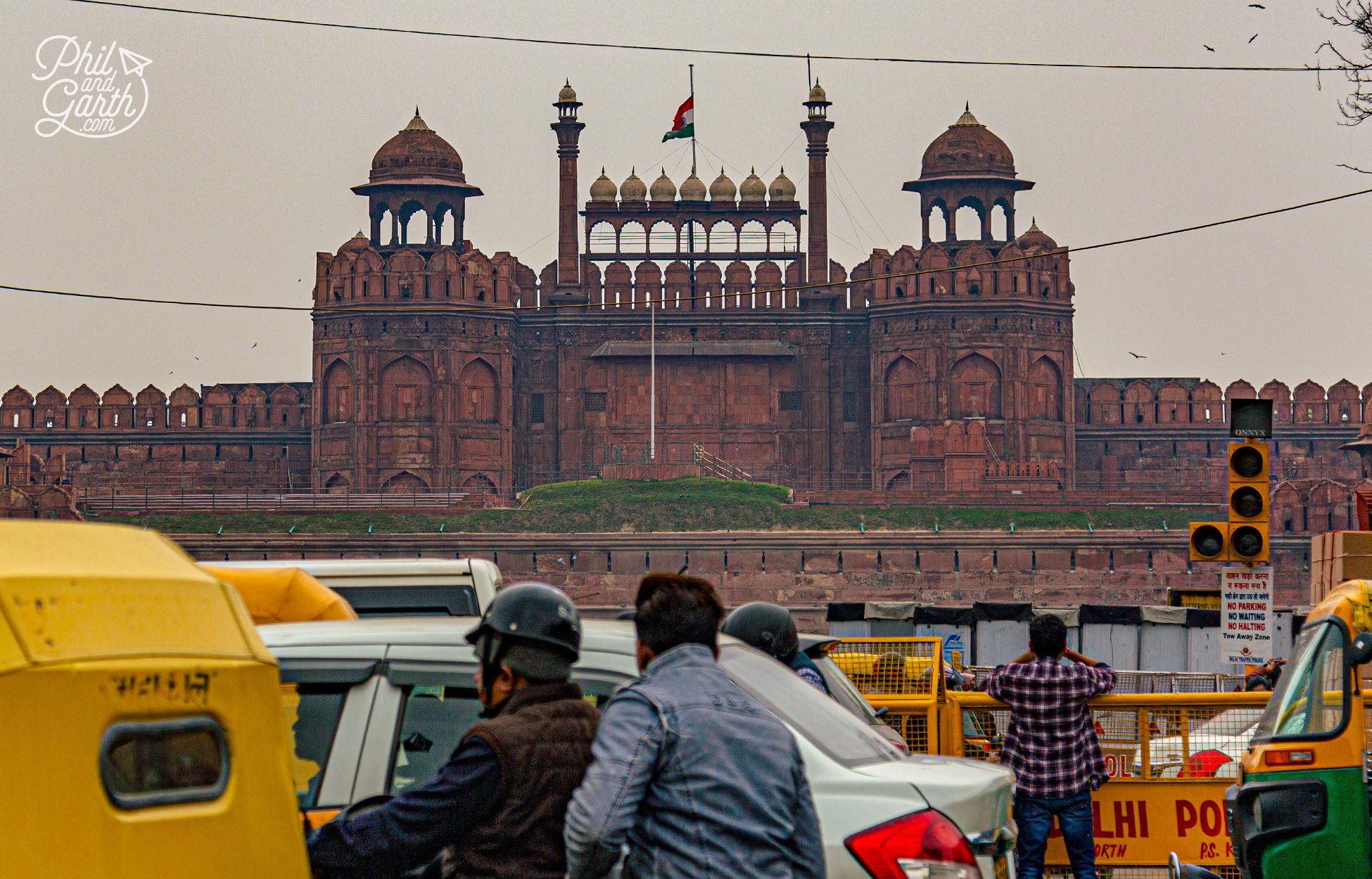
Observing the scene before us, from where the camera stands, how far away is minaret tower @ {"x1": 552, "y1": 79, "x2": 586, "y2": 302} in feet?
158

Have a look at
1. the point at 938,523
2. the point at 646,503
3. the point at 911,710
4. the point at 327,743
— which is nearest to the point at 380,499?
the point at 646,503

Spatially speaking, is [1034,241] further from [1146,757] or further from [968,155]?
[1146,757]

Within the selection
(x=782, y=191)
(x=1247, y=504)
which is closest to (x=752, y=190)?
(x=782, y=191)

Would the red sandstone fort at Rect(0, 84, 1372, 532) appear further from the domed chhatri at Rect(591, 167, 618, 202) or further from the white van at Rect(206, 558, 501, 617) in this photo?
the white van at Rect(206, 558, 501, 617)

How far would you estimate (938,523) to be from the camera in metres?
42.1

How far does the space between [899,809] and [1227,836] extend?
4.00m

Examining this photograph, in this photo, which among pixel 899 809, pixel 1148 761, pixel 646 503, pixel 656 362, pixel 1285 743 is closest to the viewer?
pixel 899 809

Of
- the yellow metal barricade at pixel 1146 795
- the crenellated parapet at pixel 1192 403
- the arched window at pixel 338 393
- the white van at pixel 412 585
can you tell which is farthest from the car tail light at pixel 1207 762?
the crenellated parapet at pixel 1192 403

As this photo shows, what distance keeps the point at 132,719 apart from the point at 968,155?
4756 centimetres

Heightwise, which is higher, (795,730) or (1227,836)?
(795,730)

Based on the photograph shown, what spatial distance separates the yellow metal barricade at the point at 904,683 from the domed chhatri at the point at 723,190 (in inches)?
1512

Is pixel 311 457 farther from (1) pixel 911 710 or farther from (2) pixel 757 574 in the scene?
(1) pixel 911 710

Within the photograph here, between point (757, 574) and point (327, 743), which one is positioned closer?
point (327, 743)

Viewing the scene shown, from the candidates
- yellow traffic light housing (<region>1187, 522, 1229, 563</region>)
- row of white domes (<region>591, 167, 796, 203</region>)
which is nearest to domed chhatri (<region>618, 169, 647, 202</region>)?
row of white domes (<region>591, 167, 796, 203</region>)
